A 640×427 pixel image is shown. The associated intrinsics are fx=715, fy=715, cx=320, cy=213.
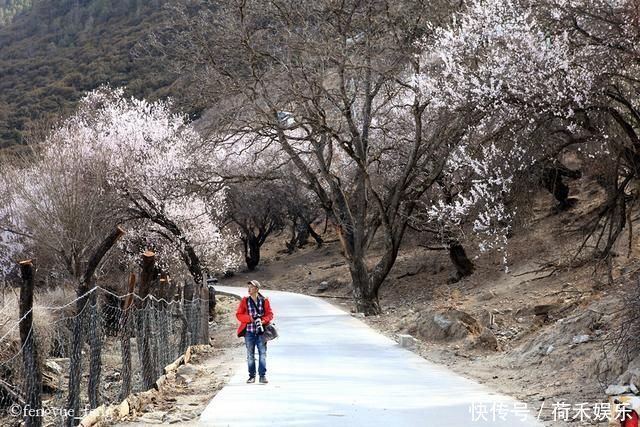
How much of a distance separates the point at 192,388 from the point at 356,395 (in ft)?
9.99

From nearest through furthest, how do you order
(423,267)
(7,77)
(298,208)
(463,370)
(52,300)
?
1. (463,370)
2. (52,300)
3. (423,267)
4. (298,208)
5. (7,77)

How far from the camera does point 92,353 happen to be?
8148 millimetres

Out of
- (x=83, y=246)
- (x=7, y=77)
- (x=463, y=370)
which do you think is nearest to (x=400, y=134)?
(x=83, y=246)

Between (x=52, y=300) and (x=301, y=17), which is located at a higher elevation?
(x=301, y=17)

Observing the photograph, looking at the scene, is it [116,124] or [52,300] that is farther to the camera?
Answer: [116,124]

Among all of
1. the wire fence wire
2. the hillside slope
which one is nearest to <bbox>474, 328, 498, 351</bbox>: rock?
the hillside slope

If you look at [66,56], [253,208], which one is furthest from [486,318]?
[66,56]

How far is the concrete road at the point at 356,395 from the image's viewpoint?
25.5ft

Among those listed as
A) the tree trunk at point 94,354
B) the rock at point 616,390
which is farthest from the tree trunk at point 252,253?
the rock at point 616,390

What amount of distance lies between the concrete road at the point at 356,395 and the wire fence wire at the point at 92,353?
52.5 inches

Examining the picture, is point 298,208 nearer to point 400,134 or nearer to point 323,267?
point 323,267

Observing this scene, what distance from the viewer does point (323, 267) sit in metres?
43.8

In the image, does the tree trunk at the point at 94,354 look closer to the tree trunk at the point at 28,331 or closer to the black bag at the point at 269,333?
the tree trunk at the point at 28,331

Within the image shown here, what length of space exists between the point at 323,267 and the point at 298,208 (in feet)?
20.1
